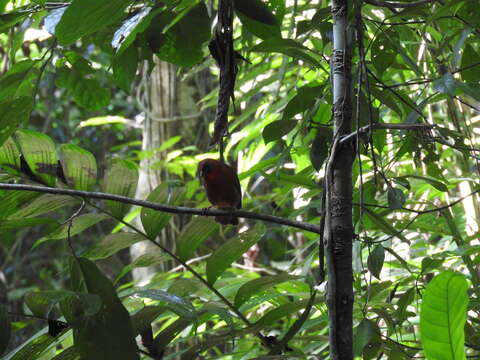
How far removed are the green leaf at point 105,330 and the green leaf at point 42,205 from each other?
0.22 metres

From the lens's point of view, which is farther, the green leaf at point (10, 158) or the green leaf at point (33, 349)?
the green leaf at point (10, 158)

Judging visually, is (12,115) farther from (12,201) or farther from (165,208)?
(165,208)

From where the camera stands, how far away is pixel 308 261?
150 cm

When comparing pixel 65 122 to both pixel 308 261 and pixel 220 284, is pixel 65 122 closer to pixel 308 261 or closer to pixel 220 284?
pixel 220 284

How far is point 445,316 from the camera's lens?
2.65ft

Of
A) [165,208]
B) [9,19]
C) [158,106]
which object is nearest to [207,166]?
[9,19]

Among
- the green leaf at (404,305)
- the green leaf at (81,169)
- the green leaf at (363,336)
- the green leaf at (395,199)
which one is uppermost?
the green leaf at (81,169)

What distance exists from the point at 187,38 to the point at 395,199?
0.56 m

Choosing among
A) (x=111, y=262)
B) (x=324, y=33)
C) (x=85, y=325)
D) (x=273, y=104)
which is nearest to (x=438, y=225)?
(x=273, y=104)

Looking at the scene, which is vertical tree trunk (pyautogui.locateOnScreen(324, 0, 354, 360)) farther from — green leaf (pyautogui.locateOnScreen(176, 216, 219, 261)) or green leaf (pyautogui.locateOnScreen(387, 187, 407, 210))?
green leaf (pyautogui.locateOnScreen(176, 216, 219, 261))

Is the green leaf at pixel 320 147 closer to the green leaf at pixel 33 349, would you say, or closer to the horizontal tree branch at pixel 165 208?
the horizontal tree branch at pixel 165 208

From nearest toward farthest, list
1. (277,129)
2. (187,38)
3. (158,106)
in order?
(277,129)
(187,38)
(158,106)

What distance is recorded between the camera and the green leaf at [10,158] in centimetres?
118

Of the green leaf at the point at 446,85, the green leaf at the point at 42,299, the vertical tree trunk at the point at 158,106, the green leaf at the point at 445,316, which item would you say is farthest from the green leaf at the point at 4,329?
the vertical tree trunk at the point at 158,106
